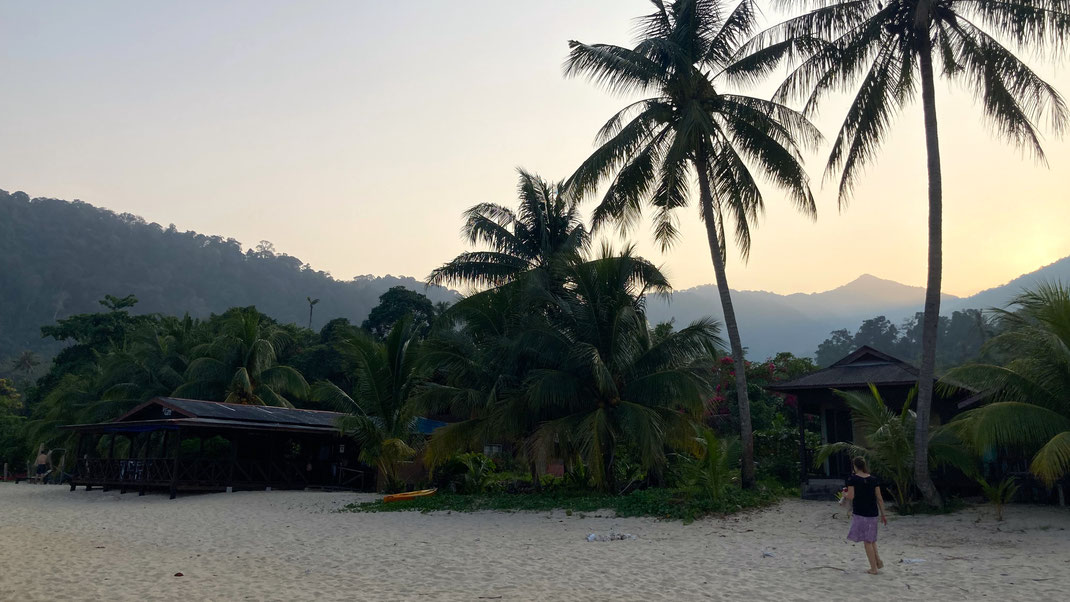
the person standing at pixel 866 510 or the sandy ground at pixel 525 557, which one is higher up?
the person standing at pixel 866 510

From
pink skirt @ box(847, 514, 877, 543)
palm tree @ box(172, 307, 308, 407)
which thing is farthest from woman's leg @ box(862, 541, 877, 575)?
palm tree @ box(172, 307, 308, 407)

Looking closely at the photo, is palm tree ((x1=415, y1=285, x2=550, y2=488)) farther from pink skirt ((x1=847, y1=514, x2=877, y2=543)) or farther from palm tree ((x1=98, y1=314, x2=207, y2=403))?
palm tree ((x1=98, y1=314, x2=207, y2=403))

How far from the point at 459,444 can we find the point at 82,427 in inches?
556

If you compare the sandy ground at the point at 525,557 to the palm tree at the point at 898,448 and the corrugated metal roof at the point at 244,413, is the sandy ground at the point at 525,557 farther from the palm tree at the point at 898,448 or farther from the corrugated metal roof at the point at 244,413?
the corrugated metal roof at the point at 244,413

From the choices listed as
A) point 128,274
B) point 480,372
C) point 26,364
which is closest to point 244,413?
point 480,372

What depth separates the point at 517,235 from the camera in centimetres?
2233

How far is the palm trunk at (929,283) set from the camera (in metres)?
13.4

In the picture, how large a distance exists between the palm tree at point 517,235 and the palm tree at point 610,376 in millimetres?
4685

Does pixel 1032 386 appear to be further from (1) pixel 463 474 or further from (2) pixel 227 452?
(2) pixel 227 452

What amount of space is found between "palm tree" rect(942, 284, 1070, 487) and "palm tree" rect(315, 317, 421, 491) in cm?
1250

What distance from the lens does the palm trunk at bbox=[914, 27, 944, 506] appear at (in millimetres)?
13414

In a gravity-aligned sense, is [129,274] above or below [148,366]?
above

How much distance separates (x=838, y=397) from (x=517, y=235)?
9.89 m

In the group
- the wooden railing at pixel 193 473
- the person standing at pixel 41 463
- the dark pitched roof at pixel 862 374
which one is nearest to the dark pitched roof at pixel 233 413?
the wooden railing at pixel 193 473
